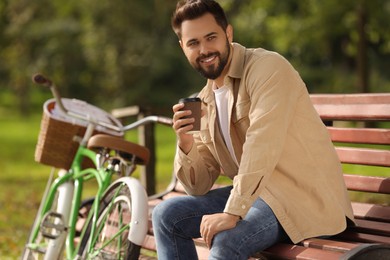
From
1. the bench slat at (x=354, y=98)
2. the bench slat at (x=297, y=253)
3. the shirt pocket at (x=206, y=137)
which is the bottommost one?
the bench slat at (x=297, y=253)

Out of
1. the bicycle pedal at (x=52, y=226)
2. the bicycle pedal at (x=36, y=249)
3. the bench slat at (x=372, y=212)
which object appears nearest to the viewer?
the bench slat at (x=372, y=212)

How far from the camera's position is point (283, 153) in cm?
407

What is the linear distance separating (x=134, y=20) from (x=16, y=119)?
6.41 m

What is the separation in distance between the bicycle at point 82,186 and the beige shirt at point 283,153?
0.91 meters

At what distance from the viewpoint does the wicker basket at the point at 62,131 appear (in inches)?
233

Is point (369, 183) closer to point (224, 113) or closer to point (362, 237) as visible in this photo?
point (362, 237)

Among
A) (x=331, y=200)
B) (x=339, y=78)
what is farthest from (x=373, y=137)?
(x=339, y=78)

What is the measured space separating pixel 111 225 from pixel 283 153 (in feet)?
4.78

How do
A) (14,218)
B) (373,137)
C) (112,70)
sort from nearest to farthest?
(373,137) < (14,218) < (112,70)

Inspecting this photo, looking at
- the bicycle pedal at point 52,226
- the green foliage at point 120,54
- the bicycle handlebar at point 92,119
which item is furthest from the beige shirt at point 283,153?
the green foliage at point 120,54

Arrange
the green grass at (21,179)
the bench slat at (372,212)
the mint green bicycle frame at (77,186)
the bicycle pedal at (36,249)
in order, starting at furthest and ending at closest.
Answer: the green grass at (21,179) → the bicycle pedal at (36,249) → the mint green bicycle frame at (77,186) → the bench slat at (372,212)

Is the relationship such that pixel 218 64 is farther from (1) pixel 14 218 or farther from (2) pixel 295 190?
(1) pixel 14 218

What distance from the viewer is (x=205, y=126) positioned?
14.8 feet

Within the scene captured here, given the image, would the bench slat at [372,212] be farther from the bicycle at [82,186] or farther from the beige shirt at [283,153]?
the bicycle at [82,186]
